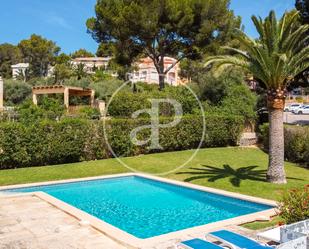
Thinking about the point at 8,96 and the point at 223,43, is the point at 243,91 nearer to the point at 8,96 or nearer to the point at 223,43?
the point at 223,43

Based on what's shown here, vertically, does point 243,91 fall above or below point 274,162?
above

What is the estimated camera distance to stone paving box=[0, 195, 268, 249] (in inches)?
274

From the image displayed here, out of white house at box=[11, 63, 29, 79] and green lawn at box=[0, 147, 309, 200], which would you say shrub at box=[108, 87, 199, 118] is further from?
white house at box=[11, 63, 29, 79]

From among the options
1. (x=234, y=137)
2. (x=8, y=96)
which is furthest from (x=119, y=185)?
(x=8, y=96)

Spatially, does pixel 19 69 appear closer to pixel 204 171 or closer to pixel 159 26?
pixel 159 26

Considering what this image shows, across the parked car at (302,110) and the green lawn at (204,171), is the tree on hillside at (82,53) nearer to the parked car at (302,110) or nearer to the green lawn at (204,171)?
the parked car at (302,110)

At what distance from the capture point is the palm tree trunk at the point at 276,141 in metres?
12.4

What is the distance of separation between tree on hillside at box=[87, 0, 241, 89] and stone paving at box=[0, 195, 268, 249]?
21.3m

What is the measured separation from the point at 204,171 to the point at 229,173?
3.69 ft

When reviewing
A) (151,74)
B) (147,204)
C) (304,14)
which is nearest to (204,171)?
(147,204)

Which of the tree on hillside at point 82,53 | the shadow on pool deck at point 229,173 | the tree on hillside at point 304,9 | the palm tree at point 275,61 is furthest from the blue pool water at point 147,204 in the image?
the tree on hillside at point 82,53

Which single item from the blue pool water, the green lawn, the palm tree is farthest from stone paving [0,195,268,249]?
the palm tree

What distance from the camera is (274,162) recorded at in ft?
41.7

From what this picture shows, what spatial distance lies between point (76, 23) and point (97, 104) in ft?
27.4
